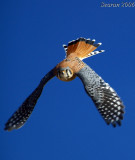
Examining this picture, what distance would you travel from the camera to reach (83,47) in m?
7.21

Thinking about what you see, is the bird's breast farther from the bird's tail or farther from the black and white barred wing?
the bird's tail

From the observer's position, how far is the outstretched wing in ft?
21.1

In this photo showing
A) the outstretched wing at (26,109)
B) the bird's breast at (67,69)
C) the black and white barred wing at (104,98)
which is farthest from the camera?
the outstretched wing at (26,109)

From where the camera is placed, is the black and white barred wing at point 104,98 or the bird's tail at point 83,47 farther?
the bird's tail at point 83,47

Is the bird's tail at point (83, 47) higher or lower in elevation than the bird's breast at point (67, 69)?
higher

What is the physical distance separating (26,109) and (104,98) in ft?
5.47

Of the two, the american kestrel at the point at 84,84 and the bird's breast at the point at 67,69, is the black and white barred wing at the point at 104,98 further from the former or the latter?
the bird's breast at the point at 67,69

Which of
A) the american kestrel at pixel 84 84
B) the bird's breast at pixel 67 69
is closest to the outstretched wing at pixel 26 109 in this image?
the american kestrel at pixel 84 84

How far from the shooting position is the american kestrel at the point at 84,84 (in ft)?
18.8

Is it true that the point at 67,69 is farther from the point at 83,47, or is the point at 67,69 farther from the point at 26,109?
the point at 26,109

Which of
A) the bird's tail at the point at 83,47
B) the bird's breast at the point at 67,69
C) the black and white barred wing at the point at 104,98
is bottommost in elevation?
the black and white barred wing at the point at 104,98

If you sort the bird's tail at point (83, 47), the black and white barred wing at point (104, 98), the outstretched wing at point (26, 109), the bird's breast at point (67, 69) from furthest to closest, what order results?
the bird's tail at point (83, 47), the outstretched wing at point (26, 109), the bird's breast at point (67, 69), the black and white barred wing at point (104, 98)

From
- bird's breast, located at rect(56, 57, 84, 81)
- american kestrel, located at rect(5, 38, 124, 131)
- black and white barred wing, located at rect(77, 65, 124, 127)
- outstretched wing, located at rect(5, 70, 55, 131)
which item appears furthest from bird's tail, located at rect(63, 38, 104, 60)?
black and white barred wing, located at rect(77, 65, 124, 127)

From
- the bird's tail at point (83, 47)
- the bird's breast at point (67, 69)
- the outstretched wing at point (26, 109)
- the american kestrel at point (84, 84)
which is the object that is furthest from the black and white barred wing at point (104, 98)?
the bird's tail at point (83, 47)
